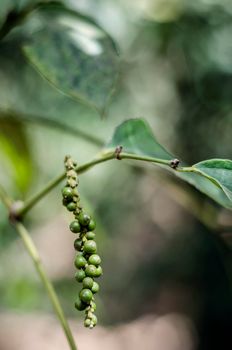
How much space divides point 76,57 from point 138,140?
190 millimetres

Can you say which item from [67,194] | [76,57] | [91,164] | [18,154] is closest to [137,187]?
[18,154]

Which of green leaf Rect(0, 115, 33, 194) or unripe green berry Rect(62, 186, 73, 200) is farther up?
green leaf Rect(0, 115, 33, 194)

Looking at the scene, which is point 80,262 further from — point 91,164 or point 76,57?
point 76,57

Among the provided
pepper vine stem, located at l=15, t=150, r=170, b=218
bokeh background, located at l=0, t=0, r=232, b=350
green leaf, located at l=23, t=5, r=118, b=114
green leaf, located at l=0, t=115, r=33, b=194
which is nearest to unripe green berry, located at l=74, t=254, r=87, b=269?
pepper vine stem, located at l=15, t=150, r=170, b=218

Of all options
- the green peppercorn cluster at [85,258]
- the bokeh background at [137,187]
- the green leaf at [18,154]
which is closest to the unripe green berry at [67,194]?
the green peppercorn cluster at [85,258]

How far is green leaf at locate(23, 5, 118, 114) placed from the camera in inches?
A: 26.7

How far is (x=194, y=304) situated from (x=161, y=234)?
56 centimetres

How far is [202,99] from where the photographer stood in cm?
199

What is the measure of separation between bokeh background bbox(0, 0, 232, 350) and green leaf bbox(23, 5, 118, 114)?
10 cm

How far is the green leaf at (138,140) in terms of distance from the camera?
59cm

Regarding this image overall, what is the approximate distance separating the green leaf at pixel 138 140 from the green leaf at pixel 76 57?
0.04 metres

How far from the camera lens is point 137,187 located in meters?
2.57

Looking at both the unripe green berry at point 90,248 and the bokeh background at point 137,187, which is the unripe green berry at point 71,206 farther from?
the bokeh background at point 137,187

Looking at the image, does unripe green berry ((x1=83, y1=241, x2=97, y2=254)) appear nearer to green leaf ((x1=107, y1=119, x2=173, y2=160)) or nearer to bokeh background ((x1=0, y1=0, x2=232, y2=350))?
green leaf ((x1=107, y1=119, x2=173, y2=160))
